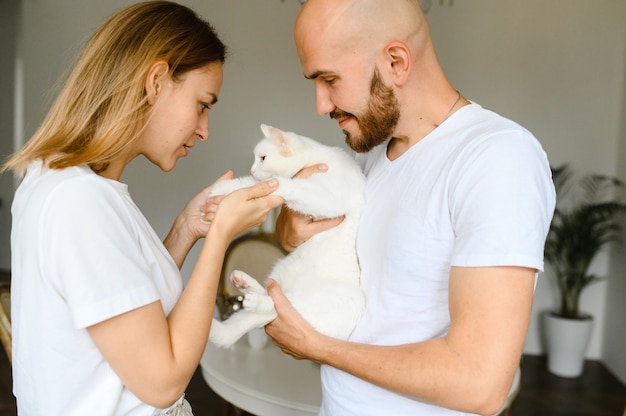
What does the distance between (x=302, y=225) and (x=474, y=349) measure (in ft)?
2.51

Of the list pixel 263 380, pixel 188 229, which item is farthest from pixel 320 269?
pixel 263 380

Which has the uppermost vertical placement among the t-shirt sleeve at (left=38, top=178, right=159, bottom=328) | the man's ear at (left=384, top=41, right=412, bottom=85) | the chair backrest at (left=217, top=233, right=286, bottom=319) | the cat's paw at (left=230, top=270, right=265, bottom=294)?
the man's ear at (left=384, top=41, right=412, bottom=85)

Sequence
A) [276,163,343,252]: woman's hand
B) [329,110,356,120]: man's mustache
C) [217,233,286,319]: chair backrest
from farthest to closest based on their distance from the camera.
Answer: [217,233,286,319]: chair backrest → [276,163,343,252]: woman's hand → [329,110,356,120]: man's mustache

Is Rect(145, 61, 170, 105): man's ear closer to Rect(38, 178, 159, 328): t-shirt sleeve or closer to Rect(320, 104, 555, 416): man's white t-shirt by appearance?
Rect(38, 178, 159, 328): t-shirt sleeve

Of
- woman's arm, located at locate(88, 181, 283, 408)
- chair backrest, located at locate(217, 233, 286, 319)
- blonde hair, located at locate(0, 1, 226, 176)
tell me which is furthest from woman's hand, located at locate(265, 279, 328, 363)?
chair backrest, located at locate(217, 233, 286, 319)

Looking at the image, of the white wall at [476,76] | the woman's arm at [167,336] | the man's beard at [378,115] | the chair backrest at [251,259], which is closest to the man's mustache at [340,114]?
the man's beard at [378,115]

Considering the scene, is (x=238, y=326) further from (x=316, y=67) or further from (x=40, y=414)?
(x=316, y=67)

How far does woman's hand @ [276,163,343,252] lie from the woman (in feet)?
1.41

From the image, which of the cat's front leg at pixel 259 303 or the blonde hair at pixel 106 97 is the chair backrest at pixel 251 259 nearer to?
the cat's front leg at pixel 259 303

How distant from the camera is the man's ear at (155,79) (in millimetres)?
1155

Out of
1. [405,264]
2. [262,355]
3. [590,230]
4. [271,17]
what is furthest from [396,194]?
[271,17]

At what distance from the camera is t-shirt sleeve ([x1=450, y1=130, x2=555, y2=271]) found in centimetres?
101

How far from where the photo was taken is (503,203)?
1.03 metres

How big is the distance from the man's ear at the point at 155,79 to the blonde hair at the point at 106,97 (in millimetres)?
10
